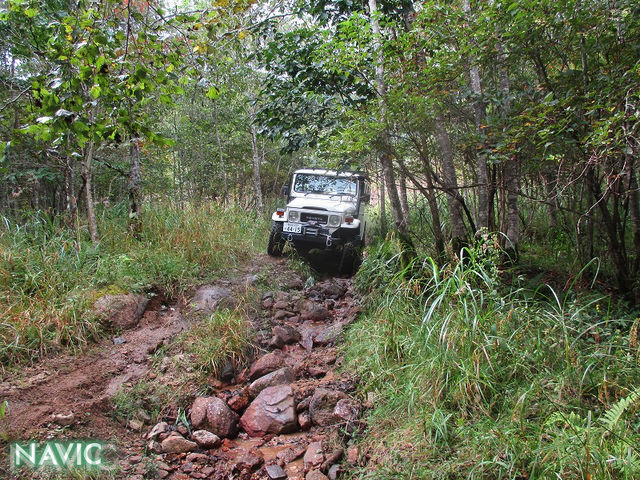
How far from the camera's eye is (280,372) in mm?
3510

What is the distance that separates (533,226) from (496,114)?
3.47 metres

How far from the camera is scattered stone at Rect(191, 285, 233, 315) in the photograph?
4.71m

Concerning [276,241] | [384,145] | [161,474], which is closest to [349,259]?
[276,241]

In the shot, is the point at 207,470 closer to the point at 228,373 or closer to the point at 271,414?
the point at 271,414

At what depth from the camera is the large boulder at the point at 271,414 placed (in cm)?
299

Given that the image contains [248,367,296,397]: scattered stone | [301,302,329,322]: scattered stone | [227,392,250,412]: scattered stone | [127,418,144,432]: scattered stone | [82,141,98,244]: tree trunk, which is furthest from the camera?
[82,141,98,244]: tree trunk

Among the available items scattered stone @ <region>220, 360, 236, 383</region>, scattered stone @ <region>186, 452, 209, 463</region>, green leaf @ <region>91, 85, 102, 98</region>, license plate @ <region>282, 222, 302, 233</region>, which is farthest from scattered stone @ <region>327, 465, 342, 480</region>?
license plate @ <region>282, 222, 302, 233</region>

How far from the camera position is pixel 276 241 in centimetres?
708

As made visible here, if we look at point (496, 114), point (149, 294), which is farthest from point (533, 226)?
point (149, 294)

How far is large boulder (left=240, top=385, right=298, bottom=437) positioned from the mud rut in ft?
0.15

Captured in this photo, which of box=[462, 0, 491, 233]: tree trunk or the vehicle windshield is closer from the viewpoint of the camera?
box=[462, 0, 491, 233]: tree trunk

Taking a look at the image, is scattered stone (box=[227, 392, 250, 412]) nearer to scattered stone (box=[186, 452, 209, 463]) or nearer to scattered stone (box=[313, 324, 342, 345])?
scattered stone (box=[186, 452, 209, 463])

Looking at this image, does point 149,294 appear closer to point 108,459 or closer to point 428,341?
point 108,459

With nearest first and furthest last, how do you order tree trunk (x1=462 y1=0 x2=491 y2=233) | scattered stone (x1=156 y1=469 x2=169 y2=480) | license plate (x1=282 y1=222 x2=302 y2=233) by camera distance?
scattered stone (x1=156 y1=469 x2=169 y2=480) → tree trunk (x1=462 y1=0 x2=491 y2=233) → license plate (x1=282 y1=222 x2=302 y2=233)
